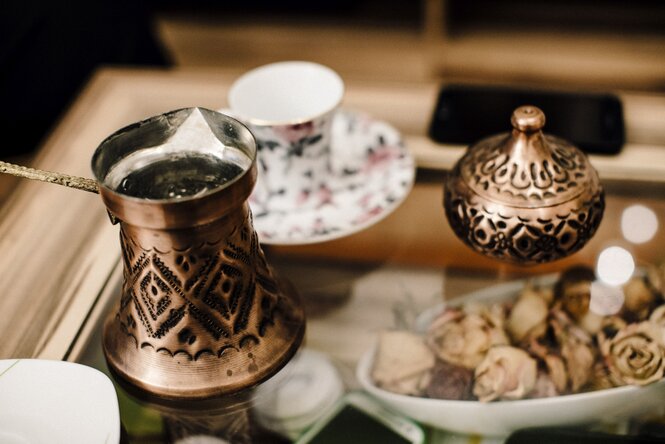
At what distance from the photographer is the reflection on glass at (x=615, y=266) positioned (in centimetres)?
54

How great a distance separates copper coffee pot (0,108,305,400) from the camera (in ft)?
1.31

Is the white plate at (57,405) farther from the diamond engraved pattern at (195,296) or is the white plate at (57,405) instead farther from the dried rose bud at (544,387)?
the dried rose bud at (544,387)

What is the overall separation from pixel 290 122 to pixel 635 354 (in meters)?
0.29

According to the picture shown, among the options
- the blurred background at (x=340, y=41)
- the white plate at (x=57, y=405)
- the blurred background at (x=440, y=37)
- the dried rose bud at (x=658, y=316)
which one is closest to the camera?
the white plate at (x=57, y=405)

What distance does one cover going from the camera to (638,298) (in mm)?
513

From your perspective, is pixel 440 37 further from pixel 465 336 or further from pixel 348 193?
pixel 465 336

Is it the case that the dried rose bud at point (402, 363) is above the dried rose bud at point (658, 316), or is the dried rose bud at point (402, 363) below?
above

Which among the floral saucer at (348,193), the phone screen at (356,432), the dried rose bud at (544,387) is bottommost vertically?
the phone screen at (356,432)

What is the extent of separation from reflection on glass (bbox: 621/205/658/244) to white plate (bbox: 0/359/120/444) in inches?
16.4

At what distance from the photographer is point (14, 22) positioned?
108 centimetres

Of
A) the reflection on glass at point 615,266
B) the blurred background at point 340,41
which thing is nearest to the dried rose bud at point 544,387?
the reflection on glass at point 615,266

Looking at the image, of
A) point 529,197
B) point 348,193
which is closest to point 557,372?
point 529,197

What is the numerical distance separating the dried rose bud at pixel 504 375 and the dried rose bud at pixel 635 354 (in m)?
0.05

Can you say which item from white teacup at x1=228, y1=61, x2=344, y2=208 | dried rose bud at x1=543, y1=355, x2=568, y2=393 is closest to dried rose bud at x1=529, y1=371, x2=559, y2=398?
dried rose bud at x1=543, y1=355, x2=568, y2=393
